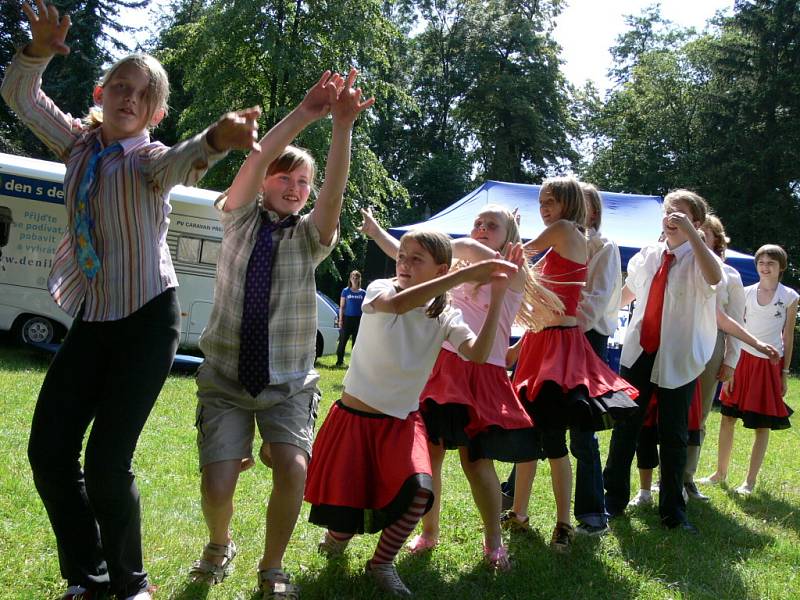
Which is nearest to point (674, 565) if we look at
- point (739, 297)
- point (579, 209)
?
point (579, 209)

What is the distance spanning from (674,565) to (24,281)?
32.5ft

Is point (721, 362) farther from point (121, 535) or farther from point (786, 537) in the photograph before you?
point (121, 535)

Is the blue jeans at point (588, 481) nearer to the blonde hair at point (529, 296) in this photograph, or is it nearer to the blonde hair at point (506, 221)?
the blonde hair at point (529, 296)

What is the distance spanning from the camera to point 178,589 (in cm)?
320

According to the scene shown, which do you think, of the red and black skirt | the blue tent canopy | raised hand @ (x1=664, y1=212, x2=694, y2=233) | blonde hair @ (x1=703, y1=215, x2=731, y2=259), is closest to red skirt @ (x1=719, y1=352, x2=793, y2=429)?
blonde hair @ (x1=703, y1=215, x2=731, y2=259)

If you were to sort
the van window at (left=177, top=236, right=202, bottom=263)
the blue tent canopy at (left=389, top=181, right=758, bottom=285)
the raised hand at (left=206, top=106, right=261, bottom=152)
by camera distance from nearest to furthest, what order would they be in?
1. the raised hand at (left=206, top=106, right=261, bottom=152)
2. the van window at (left=177, top=236, right=202, bottom=263)
3. the blue tent canopy at (left=389, top=181, right=758, bottom=285)

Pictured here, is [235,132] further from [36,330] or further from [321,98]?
[36,330]

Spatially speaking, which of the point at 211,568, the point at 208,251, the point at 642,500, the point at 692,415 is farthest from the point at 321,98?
the point at 208,251

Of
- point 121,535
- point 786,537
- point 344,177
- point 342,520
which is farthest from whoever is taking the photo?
point 786,537

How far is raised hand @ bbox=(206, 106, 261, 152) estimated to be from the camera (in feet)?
8.19

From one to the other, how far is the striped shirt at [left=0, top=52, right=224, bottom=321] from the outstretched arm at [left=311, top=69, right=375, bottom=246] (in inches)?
22.4

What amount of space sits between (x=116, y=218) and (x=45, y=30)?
0.69 meters

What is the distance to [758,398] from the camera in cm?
675

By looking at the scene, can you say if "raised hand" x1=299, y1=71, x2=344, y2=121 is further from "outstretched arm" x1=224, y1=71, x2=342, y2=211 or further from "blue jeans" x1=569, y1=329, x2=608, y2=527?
"blue jeans" x1=569, y1=329, x2=608, y2=527
